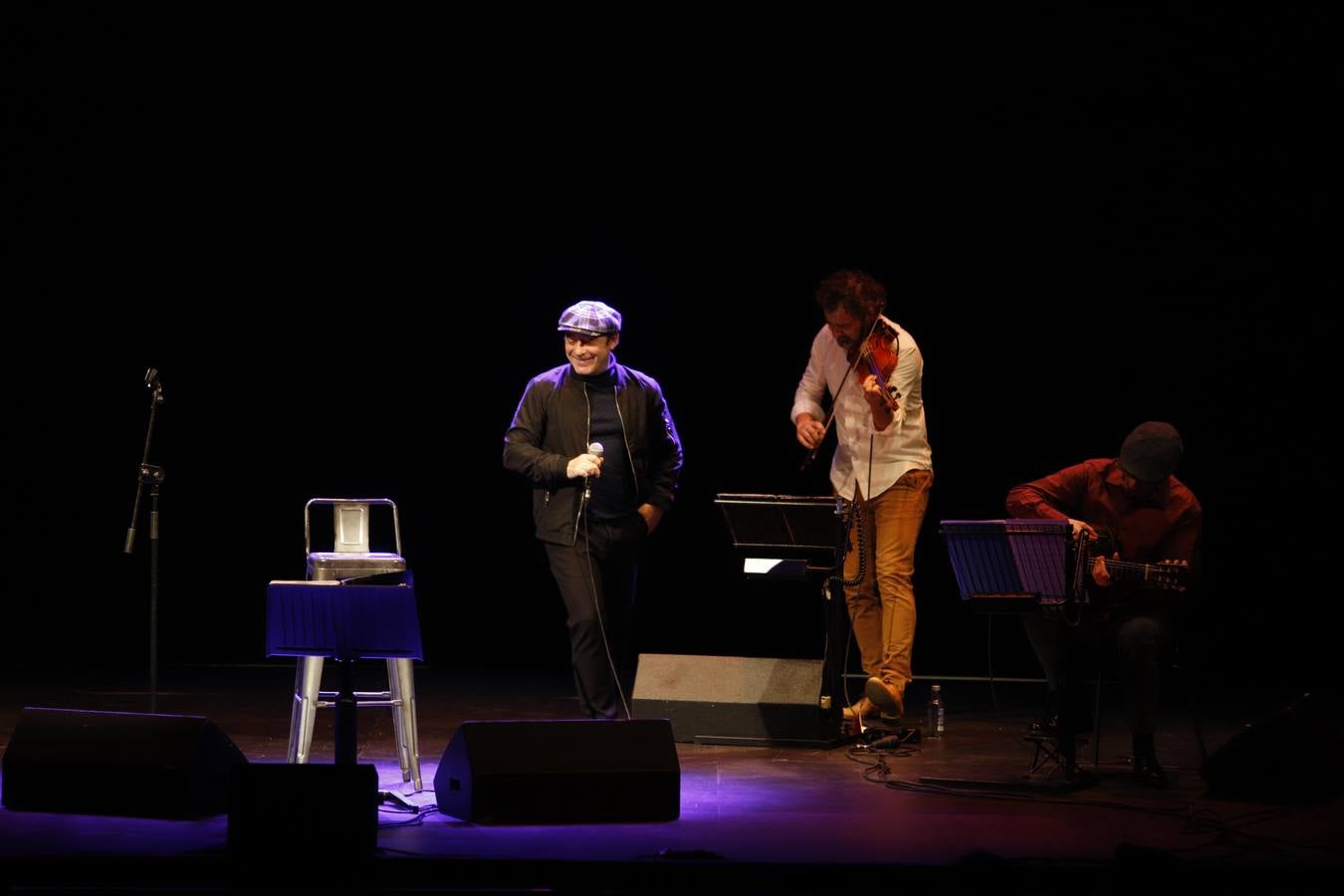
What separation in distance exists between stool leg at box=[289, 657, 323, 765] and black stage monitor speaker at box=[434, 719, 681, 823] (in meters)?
0.62

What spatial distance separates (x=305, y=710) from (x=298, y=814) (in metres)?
1.08

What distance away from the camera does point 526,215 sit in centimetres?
842

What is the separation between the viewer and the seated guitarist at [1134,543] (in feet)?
17.5

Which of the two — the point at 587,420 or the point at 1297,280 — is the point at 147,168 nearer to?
the point at 587,420

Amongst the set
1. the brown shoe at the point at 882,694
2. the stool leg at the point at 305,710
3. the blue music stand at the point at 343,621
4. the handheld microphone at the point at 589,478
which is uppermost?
the handheld microphone at the point at 589,478

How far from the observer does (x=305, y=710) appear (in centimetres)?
485

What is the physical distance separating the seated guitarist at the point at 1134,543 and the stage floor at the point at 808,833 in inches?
13.7

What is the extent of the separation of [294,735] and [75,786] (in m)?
0.66

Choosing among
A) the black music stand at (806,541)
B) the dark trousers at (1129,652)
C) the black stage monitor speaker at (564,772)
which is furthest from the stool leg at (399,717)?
the dark trousers at (1129,652)

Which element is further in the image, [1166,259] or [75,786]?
[1166,259]

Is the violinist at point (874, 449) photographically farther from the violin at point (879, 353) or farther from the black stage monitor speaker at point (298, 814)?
the black stage monitor speaker at point (298, 814)

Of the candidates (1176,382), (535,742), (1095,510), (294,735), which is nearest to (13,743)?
(294,735)

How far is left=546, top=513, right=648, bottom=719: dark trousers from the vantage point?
5461 millimetres

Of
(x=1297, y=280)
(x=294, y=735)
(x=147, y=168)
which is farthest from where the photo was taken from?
(x=147, y=168)
